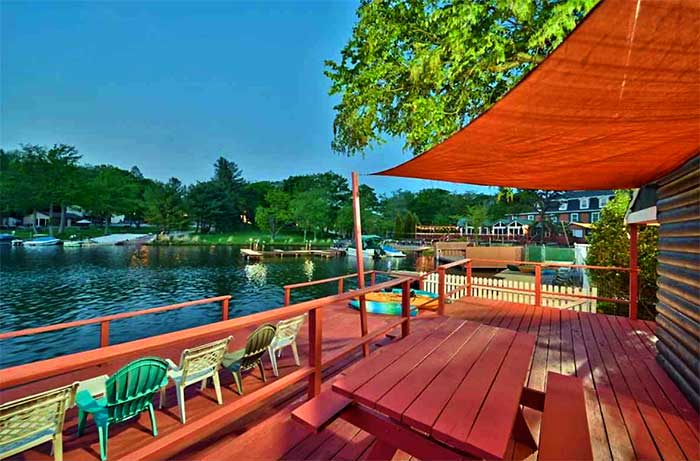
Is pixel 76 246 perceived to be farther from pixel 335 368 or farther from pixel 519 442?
pixel 519 442

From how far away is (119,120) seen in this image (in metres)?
49.9

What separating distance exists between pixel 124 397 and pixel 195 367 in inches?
24.1

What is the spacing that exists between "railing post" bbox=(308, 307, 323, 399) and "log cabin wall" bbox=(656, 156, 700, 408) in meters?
2.73

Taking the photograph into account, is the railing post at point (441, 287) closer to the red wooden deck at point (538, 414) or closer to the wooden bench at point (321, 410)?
the red wooden deck at point (538, 414)

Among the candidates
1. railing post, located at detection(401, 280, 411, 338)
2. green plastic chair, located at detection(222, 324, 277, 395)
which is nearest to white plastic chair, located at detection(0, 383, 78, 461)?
green plastic chair, located at detection(222, 324, 277, 395)

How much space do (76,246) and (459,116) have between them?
41009mm

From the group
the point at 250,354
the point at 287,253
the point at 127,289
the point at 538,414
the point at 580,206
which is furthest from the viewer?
the point at 580,206

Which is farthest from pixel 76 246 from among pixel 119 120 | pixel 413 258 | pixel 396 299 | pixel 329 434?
pixel 329 434

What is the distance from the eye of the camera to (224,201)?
4641cm

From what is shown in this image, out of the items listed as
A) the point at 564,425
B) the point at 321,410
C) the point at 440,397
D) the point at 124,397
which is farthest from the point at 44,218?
the point at 564,425

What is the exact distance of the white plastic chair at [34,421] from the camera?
6.93 ft

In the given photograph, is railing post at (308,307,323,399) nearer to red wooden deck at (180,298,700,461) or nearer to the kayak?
red wooden deck at (180,298,700,461)

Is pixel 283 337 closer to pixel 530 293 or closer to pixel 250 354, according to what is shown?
pixel 250 354

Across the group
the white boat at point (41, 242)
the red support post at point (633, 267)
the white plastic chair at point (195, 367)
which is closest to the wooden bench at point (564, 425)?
the white plastic chair at point (195, 367)
